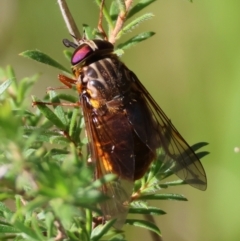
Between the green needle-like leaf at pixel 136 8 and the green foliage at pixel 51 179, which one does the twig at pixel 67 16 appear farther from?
the green needle-like leaf at pixel 136 8

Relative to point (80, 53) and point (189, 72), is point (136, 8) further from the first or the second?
point (189, 72)

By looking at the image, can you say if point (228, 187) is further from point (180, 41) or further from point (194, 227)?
point (180, 41)

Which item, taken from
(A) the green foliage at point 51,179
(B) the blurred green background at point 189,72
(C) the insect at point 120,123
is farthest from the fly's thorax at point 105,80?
(B) the blurred green background at point 189,72

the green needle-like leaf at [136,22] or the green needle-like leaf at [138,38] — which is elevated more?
the green needle-like leaf at [136,22]

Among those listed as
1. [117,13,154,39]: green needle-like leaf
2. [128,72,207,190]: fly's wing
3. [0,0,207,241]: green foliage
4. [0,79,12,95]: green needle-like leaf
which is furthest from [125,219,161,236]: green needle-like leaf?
[117,13,154,39]: green needle-like leaf

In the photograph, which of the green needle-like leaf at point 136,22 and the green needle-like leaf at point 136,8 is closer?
the green needle-like leaf at point 136,22

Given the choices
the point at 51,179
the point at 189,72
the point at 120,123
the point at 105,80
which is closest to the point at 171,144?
the point at 120,123
